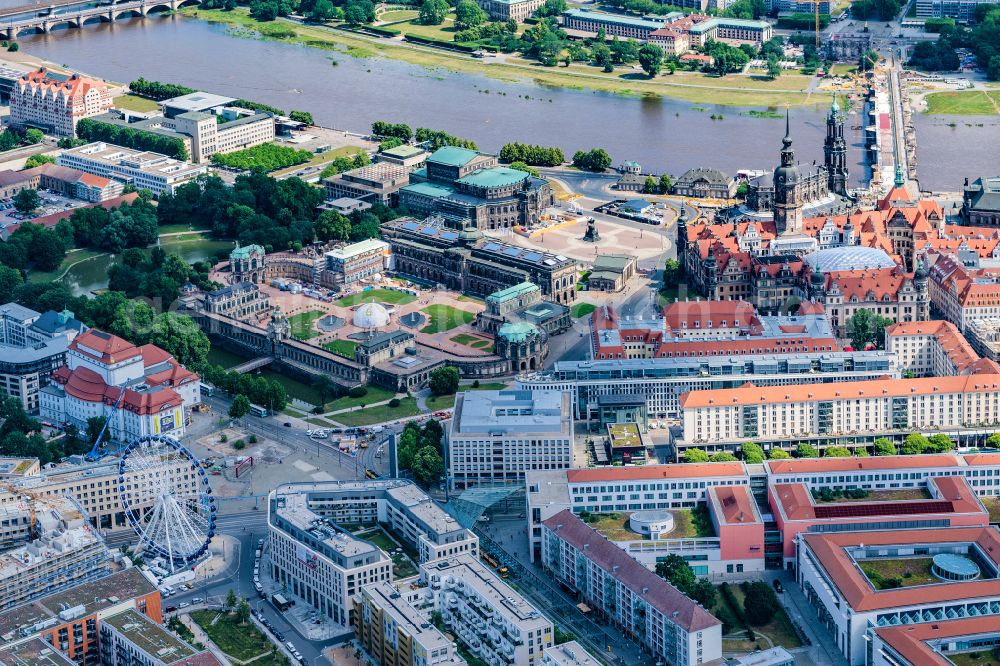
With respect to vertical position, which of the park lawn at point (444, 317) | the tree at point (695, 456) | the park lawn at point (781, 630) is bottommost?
the park lawn at point (781, 630)

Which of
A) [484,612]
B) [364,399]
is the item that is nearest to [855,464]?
[484,612]

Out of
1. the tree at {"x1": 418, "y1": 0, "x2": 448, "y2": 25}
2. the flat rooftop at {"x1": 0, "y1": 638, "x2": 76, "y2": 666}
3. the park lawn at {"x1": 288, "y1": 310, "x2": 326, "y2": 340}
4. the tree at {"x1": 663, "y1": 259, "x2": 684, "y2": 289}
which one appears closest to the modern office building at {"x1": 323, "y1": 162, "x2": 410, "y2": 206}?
the park lawn at {"x1": 288, "y1": 310, "x2": 326, "y2": 340}

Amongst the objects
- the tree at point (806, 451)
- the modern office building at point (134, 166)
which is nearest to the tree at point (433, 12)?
the modern office building at point (134, 166)

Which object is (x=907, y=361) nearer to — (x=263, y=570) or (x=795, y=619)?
(x=795, y=619)

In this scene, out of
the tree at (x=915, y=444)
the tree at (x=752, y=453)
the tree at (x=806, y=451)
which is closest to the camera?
the tree at (x=752, y=453)

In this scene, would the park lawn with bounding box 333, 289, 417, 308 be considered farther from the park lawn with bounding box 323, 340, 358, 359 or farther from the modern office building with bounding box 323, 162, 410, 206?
the modern office building with bounding box 323, 162, 410, 206

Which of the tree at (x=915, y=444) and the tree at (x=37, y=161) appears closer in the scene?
the tree at (x=915, y=444)

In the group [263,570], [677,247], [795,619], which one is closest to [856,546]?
[795,619]

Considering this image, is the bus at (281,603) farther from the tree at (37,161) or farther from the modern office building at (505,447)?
the tree at (37,161)
